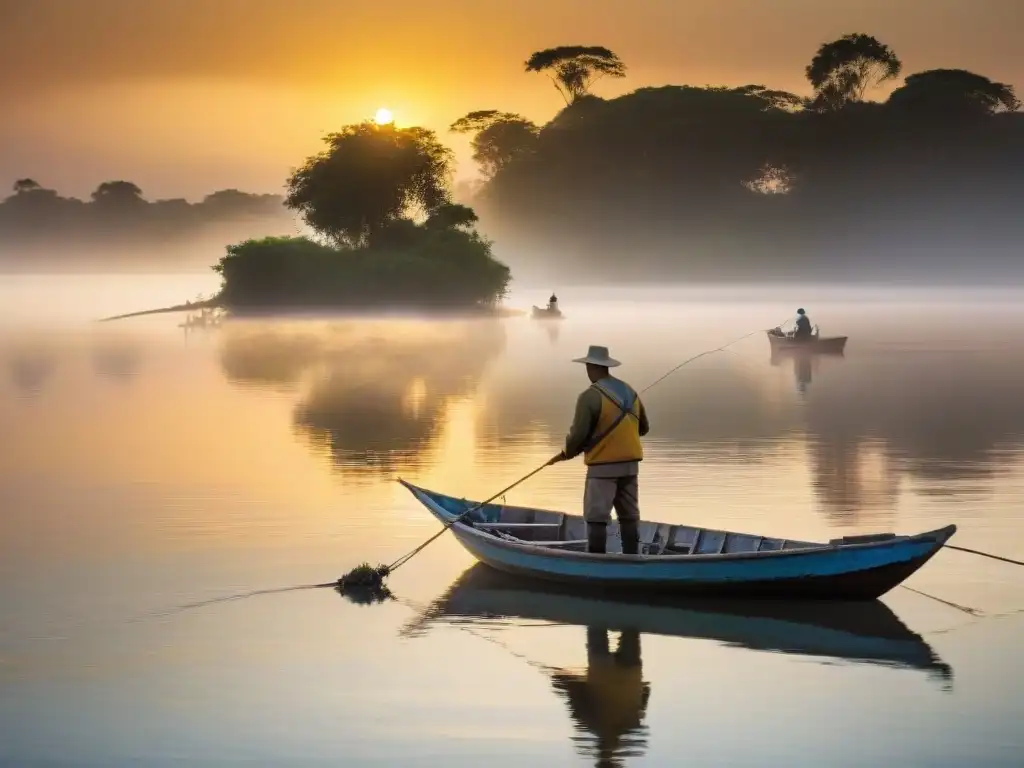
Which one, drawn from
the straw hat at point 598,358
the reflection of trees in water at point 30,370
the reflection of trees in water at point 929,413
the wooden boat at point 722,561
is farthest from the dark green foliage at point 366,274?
the straw hat at point 598,358

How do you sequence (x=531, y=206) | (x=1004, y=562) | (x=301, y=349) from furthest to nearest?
(x=531, y=206), (x=301, y=349), (x=1004, y=562)

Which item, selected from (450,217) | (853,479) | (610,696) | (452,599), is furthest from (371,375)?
(450,217)

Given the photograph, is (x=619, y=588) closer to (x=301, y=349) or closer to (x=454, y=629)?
(x=454, y=629)

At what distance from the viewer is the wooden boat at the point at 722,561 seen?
1423cm

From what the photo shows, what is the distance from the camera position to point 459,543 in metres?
17.5

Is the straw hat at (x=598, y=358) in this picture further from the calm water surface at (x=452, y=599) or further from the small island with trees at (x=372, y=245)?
the small island with trees at (x=372, y=245)

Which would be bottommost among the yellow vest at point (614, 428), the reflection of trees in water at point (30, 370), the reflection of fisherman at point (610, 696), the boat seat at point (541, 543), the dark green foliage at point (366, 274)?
the reflection of fisherman at point (610, 696)

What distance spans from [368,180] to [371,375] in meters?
46.7

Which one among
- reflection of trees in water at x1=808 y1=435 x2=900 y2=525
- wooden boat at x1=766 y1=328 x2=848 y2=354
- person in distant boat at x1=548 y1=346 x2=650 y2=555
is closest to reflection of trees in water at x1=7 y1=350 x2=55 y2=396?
reflection of trees in water at x1=808 y1=435 x2=900 y2=525

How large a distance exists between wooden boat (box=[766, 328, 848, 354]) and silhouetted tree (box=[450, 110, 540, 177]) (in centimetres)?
10783

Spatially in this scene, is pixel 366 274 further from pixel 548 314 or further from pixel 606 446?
pixel 606 446

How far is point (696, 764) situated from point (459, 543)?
7033 millimetres

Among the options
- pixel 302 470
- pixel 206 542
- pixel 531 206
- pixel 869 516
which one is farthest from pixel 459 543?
pixel 531 206

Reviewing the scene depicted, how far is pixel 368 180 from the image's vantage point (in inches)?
3511
